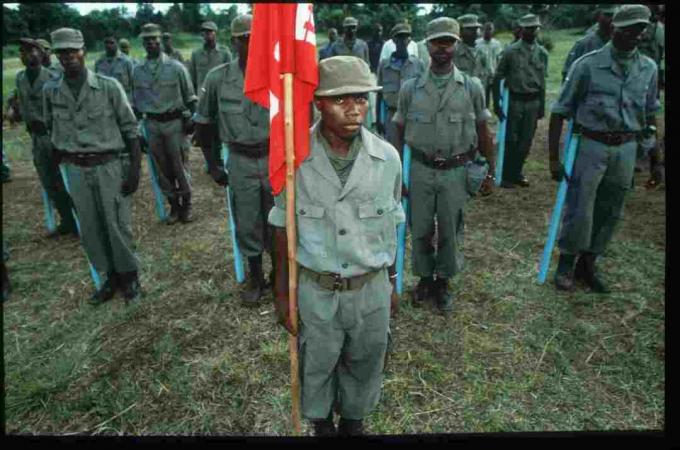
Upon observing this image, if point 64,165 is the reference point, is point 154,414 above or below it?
below

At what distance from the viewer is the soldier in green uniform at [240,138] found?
4.58m

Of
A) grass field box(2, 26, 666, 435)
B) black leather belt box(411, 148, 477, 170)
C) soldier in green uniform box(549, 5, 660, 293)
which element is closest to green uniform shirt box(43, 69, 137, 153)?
grass field box(2, 26, 666, 435)

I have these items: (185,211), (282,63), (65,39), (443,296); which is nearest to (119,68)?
(185,211)

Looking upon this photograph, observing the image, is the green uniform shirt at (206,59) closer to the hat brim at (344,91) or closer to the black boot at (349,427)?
the hat brim at (344,91)

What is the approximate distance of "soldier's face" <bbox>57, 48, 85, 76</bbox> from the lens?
14.4 ft

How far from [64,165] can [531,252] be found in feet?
17.5

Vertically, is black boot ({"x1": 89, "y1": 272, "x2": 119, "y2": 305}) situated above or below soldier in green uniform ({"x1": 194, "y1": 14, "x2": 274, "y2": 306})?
below

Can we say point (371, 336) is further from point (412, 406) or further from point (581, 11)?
point (581, 11)

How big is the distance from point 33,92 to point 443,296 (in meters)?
5.89

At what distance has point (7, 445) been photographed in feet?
10.4

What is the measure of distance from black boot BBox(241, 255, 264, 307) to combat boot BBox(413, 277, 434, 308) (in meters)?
1.64

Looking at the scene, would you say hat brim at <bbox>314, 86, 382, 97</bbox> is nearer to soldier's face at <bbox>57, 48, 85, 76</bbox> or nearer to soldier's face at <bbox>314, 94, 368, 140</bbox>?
soldier's face at <bbox>314, 94, 368, 140</bbox>

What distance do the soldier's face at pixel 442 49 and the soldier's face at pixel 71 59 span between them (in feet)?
10.6

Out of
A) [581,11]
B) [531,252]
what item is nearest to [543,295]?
[531,252]
